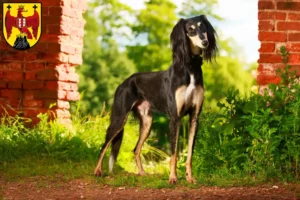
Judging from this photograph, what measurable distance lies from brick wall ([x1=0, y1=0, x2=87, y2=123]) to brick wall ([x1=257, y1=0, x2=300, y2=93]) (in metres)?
2.81

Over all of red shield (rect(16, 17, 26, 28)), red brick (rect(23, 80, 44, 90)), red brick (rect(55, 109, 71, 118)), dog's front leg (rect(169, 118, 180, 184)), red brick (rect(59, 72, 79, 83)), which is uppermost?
red shield (rect(16, 17, 26, 28))

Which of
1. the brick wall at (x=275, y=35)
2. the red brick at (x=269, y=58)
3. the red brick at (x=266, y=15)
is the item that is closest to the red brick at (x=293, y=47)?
the brick wall at (x=275, y=35)

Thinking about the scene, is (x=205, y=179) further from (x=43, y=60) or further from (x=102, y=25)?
(x=102, y=25)

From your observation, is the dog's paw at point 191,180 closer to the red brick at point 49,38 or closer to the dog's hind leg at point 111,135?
the dog's hind leg at point 111,135

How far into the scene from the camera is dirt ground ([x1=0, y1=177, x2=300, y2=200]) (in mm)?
5199

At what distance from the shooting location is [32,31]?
848 cm

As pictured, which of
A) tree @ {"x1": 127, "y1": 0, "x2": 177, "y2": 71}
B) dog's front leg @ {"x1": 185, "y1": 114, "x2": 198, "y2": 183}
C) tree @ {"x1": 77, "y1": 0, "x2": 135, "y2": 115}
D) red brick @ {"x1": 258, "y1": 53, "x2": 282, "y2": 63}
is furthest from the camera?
tree @ {"x1": 127, "y1": 0, "x2": 177, "y2": 71}

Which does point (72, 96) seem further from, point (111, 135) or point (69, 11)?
point (111, 135)

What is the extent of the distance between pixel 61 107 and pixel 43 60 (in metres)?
0.69

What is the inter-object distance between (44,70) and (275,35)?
3215 millimetres

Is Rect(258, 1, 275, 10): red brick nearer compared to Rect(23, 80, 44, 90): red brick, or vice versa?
Rect(258, 1, 275, 10): red brick

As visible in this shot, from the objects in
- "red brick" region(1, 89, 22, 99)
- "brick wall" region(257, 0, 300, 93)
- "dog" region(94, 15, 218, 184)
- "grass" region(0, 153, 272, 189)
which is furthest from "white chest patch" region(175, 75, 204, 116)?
"red brick" region(1, 89, 22, 99)

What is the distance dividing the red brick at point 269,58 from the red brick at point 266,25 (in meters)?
0.31

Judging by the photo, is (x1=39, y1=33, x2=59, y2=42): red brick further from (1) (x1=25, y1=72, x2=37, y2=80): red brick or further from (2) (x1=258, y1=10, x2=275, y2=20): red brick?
(2) (x1=258, y1=10, x2=275, y2=20): red brick
